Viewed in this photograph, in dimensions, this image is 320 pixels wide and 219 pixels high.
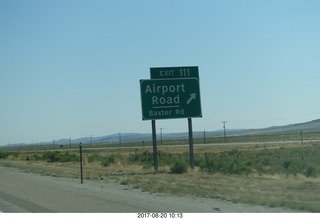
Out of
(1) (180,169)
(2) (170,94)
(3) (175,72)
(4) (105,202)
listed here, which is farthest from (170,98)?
(4) (105,202)

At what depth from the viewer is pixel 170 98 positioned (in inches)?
1210

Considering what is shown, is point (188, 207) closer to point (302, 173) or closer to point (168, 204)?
point (168, 204)

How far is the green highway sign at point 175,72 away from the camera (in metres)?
30.7

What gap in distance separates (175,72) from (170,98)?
1705 mm

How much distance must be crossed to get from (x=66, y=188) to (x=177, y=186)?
4.83 m

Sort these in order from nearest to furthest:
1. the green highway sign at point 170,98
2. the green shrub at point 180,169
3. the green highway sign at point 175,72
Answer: the green shrub at point 180,169, the green highway sign at point 170,98, the green highway sign at point 175,72

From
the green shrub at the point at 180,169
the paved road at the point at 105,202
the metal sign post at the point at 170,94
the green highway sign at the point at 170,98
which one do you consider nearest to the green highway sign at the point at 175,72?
the metal sign post at the point at 170,94

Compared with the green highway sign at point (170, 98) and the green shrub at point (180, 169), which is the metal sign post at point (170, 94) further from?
the green shrub at point (180, 169)

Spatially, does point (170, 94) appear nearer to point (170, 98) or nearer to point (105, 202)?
point (170, 98)

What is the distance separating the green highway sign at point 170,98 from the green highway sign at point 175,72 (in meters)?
0.31

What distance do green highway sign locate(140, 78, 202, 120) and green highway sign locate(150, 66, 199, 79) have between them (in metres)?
0.31

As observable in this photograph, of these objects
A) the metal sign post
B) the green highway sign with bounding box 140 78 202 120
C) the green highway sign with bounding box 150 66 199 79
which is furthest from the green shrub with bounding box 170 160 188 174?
the green highway sign with bounding box 150 66 199 79

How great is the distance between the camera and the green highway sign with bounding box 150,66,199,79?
3073cm

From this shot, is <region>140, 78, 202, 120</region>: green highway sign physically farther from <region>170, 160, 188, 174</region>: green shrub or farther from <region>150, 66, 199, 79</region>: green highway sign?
<region>170, 160, 188, 174</region>: green shrub
